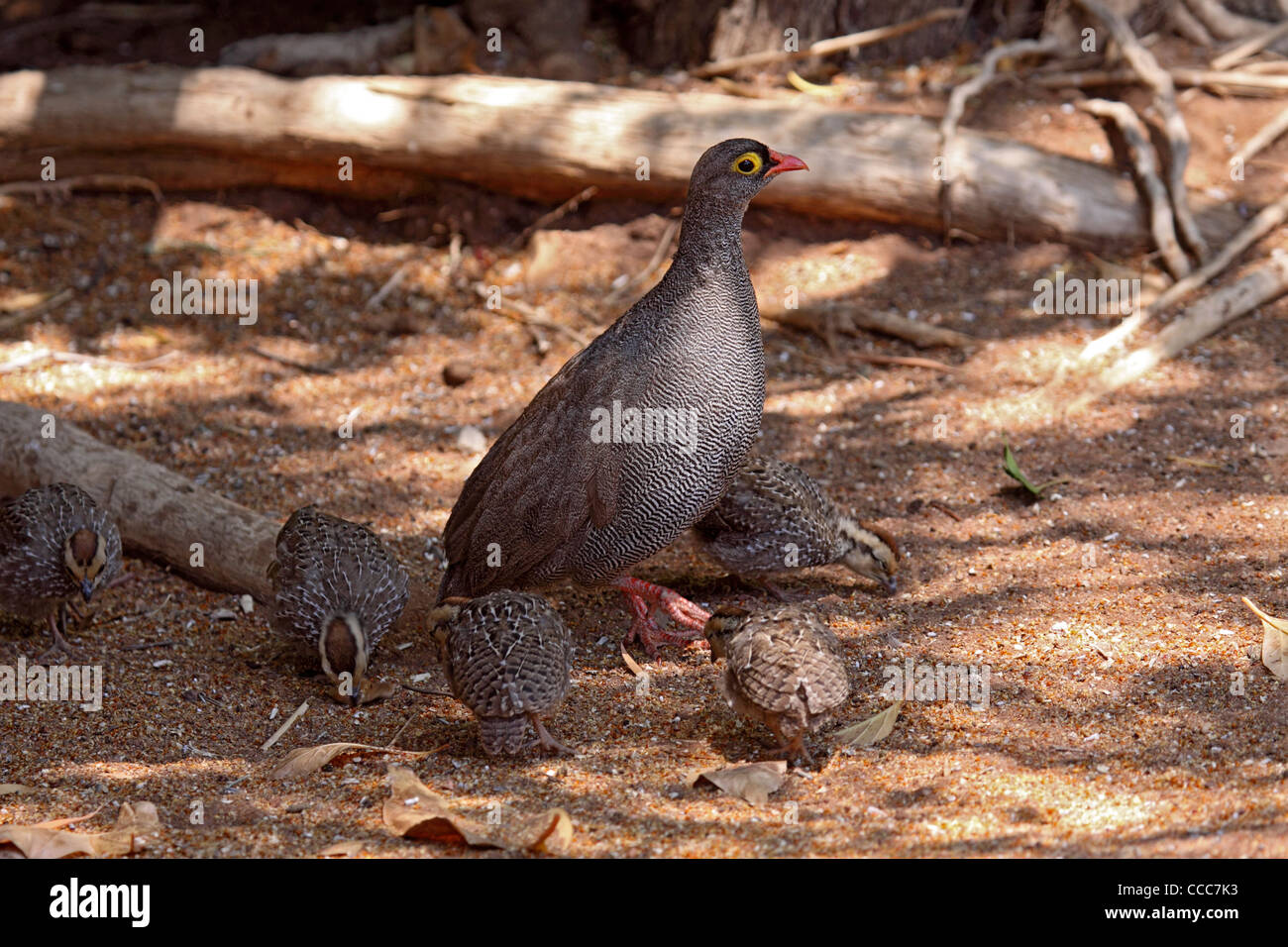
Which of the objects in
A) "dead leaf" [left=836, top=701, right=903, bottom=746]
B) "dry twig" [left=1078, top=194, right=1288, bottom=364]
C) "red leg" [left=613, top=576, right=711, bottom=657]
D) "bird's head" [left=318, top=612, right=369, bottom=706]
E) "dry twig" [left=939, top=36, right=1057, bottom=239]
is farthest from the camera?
"dry twig" [left=939, top=36, right=1057, bottom=239]

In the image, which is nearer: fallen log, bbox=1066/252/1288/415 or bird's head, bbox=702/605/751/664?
bird's head, bbox=702/605/751/664

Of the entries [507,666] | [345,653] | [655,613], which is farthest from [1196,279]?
[345,653]

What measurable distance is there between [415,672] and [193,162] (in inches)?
201

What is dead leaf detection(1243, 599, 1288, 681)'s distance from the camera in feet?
15.3

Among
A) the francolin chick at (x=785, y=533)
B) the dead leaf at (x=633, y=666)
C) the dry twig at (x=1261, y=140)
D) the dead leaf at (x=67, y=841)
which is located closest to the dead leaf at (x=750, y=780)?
the dead leaf at (x=633, y=666)

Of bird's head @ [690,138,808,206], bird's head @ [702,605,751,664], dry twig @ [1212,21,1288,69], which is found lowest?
bird's head @ [702,605,751,664]

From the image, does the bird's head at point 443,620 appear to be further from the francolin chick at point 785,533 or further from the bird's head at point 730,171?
the bird's head at point 730,171

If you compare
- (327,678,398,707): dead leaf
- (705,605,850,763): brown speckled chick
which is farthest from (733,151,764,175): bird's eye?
(327,678,398,707): dead leaf

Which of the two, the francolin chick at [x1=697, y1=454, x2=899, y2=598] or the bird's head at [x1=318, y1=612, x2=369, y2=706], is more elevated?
the francolin chick at [x1=697, y1=454, x2=899, y2=598]

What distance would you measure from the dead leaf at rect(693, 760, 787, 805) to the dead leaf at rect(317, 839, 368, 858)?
1096mm

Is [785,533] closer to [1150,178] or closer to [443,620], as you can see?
[443,620]

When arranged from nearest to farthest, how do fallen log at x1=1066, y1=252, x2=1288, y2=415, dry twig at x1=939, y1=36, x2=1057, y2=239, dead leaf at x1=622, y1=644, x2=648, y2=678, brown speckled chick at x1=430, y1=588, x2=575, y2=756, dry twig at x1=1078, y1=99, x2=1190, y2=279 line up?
brown speckled chick at x1=430, y1=588, x2=575, y2=756
dead leaf at x1=622, y1=644, x2=648, y2=678
fallen log at x1=1066, y1=252, x2=1288, y2=415
dry twig at x1=1078, y1=99, x2=1190, y2=279
dry twig at x1=939, y1=36, x2=1057, y2=239

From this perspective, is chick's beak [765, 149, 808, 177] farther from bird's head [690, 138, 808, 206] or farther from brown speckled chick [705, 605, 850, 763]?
brown speckled chick [705, 605, 850, 763]

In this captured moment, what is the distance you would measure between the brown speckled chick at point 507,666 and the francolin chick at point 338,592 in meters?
0.52
